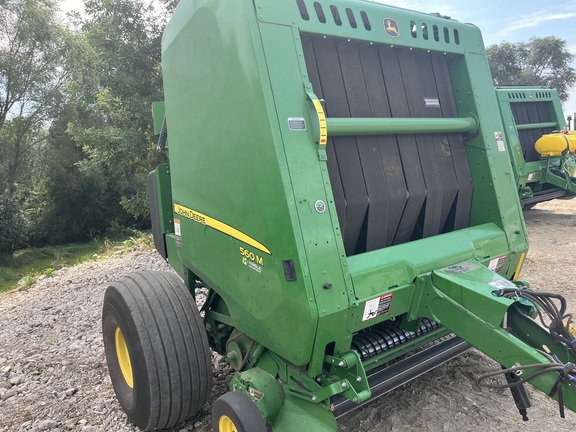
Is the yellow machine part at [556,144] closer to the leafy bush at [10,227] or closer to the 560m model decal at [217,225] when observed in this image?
the 560m model decal at [217,225]

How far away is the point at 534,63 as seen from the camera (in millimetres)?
26422

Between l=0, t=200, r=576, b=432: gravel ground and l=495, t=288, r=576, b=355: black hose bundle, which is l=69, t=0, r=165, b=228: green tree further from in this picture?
l=495, t=288, r=576, b=355: black hose bundle

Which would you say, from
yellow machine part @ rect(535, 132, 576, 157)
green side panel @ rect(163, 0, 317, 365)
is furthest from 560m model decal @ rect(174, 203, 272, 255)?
yellow machine part @ rect(535, 132, 576, 157)

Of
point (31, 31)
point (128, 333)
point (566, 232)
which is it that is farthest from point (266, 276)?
point (31, 31)

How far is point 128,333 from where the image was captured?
262 cm

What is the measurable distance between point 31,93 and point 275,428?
21.8 m

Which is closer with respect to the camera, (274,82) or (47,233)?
(274,82)

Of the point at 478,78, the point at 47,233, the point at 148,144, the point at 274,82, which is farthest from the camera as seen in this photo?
the point at 47,233

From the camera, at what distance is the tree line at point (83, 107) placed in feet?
48.2

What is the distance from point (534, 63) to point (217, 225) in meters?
29.9

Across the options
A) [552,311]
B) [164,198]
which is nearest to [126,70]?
[164,198]

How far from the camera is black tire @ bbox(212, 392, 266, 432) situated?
210cm

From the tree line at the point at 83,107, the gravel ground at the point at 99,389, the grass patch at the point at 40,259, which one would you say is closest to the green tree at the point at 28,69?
the tree line at the point at 83,107

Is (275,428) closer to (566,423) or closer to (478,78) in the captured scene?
(566,423)
